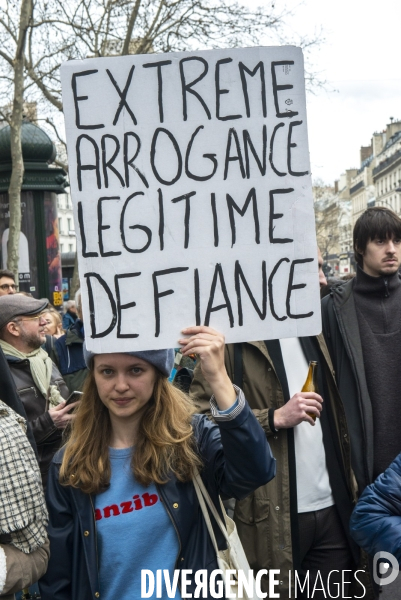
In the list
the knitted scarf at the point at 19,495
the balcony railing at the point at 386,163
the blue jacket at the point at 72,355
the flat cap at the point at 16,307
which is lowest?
the knitted scarf at the point at 19,495

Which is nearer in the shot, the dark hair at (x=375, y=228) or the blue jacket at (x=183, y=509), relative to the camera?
the blue jacket at (x=183, y=509)

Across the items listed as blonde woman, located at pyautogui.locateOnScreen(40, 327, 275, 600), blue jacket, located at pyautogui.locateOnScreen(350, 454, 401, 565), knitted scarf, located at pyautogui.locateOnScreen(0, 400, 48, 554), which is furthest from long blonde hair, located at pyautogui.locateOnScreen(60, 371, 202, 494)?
blue jacket, located at pyautogui.locateOnScreen(350, 454, 401, 565)

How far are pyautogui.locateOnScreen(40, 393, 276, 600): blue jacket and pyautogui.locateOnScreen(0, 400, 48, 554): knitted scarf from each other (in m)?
0.08

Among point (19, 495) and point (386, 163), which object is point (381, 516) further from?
point (386, 163)

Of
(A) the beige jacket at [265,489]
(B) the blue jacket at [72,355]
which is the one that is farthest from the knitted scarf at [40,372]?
(A) the beige jacket at [265,489]

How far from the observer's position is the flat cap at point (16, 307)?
434cm

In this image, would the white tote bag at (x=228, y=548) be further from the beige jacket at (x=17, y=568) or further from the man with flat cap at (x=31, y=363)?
the man with flat cap at (x=31, y=363)

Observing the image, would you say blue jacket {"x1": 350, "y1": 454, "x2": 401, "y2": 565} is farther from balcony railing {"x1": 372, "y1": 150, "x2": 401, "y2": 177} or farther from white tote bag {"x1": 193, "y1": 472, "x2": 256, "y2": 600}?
balcony railing {"x1": 372, "y1": 150, "x2": 401, "y2": 177}

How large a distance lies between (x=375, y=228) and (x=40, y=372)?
1942 millimetres

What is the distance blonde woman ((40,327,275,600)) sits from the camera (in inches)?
78.5

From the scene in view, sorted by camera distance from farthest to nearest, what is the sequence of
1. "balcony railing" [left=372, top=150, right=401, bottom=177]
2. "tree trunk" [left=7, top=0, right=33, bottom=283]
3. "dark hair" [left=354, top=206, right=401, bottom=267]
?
"balcony railing" [left=372, top=150, right=401, bottom=177] < "tree trunk" [left=7, top=0, right=33, bottom=283] < "dark hair" [left=354, top=206, right=401, bottom=267]

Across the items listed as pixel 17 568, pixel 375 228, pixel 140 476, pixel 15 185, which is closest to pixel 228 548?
pixel 140 476

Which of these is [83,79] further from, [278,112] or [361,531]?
[361,531]

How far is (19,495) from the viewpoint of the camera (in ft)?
6.45
